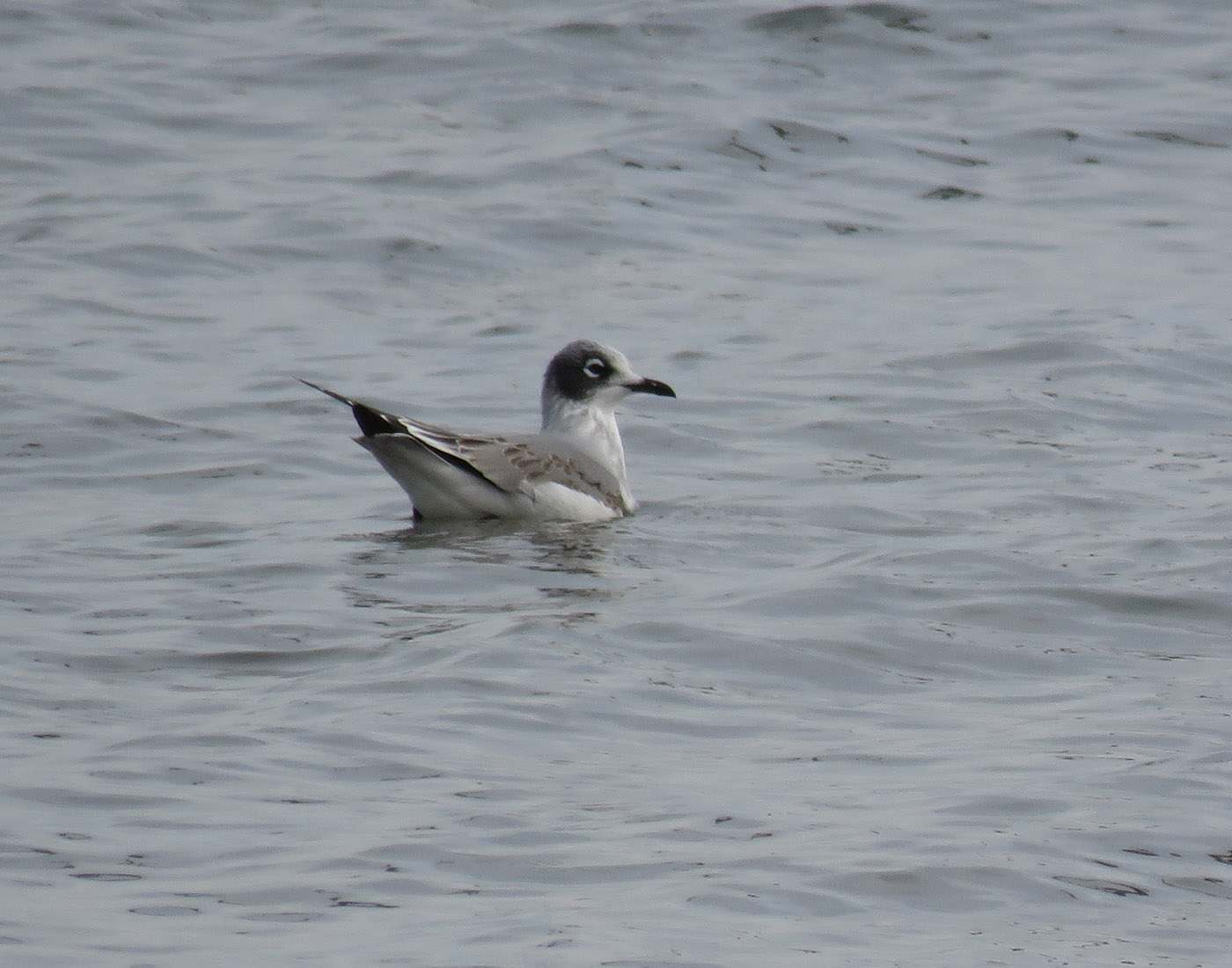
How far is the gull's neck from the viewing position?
38.3 feet

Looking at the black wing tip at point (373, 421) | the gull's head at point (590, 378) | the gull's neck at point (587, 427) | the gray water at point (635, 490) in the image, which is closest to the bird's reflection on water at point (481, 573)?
the gray water at point (635, 490)

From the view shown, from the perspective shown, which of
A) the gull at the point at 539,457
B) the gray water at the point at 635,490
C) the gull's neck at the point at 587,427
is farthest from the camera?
the gull's neck at the point at 587,427

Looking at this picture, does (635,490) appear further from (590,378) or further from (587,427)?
(590,378)

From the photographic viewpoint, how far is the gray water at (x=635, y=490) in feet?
19.6

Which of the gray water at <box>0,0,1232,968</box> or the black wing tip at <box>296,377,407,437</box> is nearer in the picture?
the gray water at <box>0,0,1232,968</box>

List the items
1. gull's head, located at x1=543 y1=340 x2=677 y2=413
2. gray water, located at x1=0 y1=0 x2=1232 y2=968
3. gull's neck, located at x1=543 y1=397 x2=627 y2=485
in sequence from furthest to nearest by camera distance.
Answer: gull's head, located at x1=543 y1=340 x2=677 y2=413 → gull's neck, located at x1=543 y1=397 x2=627 y2=485 → gray water, located at x1=0 y1=0 x2=1232 y2=968

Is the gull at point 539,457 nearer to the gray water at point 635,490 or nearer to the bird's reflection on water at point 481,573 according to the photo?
the bird's reflection on water at point 481,573

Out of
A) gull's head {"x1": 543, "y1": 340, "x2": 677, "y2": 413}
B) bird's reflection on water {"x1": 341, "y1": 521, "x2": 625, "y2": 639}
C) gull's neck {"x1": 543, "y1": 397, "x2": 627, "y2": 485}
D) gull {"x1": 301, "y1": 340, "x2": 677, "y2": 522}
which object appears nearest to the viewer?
bird's reflection on water {"x1": 341, "y1": 521, "x2": 625, "y2": 639}

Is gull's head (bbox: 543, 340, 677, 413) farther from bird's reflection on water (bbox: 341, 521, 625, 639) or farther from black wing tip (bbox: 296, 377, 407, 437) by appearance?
black wing tip (bbox: 296, 377, 407, 437)

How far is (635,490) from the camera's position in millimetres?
11906

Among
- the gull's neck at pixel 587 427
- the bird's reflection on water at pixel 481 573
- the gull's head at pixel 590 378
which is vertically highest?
the gull's head at pixel 590 378

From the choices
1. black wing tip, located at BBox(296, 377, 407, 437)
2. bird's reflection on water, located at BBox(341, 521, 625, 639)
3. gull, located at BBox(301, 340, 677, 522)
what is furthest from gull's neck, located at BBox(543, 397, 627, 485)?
black wing tip, located at BBox(296, 377, 407, 437)

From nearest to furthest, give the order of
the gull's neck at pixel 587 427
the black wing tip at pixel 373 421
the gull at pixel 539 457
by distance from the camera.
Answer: the black wing tip at pixel 373 421, the gull at pixel 539 457, the gull's neck at pixel 587 427

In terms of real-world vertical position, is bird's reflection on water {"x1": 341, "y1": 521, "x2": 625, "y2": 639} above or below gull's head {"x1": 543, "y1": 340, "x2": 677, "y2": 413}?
below
